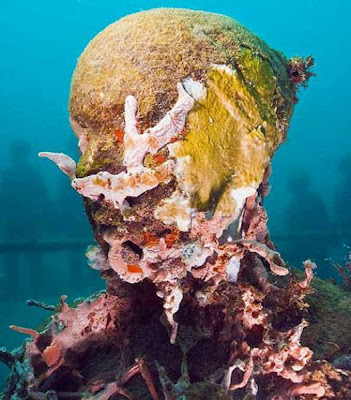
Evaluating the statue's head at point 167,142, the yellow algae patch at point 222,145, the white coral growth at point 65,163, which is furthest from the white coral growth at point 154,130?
the white coral growth at point 65,163

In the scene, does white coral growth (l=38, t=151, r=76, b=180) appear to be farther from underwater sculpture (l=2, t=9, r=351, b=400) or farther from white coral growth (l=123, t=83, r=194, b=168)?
white coral growth (l=123, t=83, r=194, b=168)

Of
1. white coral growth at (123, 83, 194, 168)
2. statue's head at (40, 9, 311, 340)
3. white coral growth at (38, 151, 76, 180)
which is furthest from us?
white coral growth at (38, 151, 76, 180)

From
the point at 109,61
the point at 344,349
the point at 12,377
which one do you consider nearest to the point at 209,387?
the point at 344,349

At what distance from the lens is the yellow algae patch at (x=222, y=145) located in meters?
2.49

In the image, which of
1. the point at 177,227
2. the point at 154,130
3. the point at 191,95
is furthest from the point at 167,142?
the point at 177,227

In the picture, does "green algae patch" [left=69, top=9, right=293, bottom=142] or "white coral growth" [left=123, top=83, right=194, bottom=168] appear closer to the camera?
"white coral growth" [left=123, top=83, right=194, bottom=168]

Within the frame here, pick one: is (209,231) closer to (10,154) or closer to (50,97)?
(10,154)

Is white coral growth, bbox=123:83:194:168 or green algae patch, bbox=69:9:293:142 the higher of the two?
Answer: green algae patch, bbox=69:9:293:142

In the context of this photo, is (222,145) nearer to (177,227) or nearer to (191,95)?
(191,95)

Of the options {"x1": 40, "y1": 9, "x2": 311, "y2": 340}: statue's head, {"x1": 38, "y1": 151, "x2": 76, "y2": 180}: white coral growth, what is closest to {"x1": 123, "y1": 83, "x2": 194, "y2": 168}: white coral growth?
{"x1": 40, "y1": 9, "x2": 311, "y2": 340}: statue's head

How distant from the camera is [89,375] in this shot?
295 centimetres

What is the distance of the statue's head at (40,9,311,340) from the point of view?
246 cm

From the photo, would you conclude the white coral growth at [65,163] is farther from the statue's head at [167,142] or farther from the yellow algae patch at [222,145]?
the yellow algae patch at [222,145]

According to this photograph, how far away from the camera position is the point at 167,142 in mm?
2438
